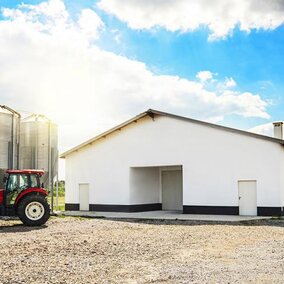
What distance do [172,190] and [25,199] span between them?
13102mm

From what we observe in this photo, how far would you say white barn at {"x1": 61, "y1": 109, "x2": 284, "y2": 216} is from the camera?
74.7ft

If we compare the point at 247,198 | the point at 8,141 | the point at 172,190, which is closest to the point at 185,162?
the point at 247,198

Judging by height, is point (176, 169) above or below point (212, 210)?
above

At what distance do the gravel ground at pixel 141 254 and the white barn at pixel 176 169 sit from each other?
20.1 feet

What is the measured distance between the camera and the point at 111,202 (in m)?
27.3

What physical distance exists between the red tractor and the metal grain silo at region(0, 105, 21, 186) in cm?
610

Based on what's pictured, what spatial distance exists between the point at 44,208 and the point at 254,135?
10499 mm

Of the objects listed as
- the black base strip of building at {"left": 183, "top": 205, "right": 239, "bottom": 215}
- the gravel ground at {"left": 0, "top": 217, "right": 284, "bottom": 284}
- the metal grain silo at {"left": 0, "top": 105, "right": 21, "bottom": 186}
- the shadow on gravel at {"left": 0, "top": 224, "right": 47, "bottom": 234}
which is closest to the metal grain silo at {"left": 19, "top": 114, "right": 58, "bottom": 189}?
the metal grain silo at {"left": 0, "top": 105, "right": 21, "bottom": 186}

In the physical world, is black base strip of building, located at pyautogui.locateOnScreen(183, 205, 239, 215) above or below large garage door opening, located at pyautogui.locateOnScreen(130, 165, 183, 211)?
below

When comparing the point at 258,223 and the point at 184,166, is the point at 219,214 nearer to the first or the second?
the point at 184,166

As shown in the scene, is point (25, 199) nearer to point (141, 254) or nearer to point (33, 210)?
point (33, 210)

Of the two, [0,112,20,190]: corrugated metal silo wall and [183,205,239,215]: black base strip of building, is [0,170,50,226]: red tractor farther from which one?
[183,205,239,215]: black base strip of building

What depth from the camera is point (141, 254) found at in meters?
11.0

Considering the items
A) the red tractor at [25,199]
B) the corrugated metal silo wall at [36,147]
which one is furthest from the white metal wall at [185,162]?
the red tractor at [25,199]
